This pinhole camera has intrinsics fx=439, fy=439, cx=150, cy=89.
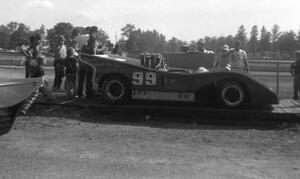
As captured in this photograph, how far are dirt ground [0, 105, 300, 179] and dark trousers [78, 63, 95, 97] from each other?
1.20m

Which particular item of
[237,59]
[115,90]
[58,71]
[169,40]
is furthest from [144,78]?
[169,40]

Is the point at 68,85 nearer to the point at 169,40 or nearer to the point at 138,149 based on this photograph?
the point at 138,149

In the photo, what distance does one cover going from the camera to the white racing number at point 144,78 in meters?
9.30

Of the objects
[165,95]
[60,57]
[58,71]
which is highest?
[60,57]

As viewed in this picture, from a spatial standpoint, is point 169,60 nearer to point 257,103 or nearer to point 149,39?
point 257,103

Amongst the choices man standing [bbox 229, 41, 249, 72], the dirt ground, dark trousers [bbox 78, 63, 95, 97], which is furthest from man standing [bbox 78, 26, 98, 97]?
man standing [bbox 229, 41, 249, 72]

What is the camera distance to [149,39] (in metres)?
47.9

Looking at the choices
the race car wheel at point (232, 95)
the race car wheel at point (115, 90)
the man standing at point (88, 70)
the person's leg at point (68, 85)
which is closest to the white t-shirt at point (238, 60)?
the race car wheel at point (232, 95)

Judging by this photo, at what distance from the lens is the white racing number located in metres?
9.30

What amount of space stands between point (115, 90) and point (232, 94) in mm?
2536

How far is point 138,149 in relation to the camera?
6699mm

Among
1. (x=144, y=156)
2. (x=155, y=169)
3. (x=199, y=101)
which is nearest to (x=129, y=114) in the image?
(x=199, y=101)

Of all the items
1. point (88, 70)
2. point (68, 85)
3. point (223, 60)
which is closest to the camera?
point (88, 70)

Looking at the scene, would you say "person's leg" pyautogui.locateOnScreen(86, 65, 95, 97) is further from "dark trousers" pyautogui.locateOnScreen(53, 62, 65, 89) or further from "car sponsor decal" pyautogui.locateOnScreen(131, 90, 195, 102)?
"car sponsor decal" pyautogui.locateOnScreen(131, 90, 195, 102)
